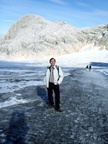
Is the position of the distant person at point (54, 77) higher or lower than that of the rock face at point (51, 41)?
lower

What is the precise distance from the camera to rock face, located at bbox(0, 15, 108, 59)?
10875 cm

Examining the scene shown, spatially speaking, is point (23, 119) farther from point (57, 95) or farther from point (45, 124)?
point (57, 95)

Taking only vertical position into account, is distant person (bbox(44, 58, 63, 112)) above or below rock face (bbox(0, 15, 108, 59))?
below

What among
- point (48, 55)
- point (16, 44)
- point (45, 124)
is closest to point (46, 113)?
point (45, 124)

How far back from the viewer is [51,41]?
368 feet

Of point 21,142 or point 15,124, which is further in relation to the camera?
point 15,124

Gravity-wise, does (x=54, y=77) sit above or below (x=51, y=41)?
below

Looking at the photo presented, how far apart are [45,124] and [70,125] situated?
0.80 m

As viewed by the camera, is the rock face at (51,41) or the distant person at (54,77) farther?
the rock face at (51,41)

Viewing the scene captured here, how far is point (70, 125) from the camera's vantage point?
844 cm

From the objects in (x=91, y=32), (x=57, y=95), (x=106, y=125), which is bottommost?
(x=106, y=125)

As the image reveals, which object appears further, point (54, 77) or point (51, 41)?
point (51, 41)

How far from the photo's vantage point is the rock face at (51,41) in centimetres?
10875

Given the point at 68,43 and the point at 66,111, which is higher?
the point at 68,43
